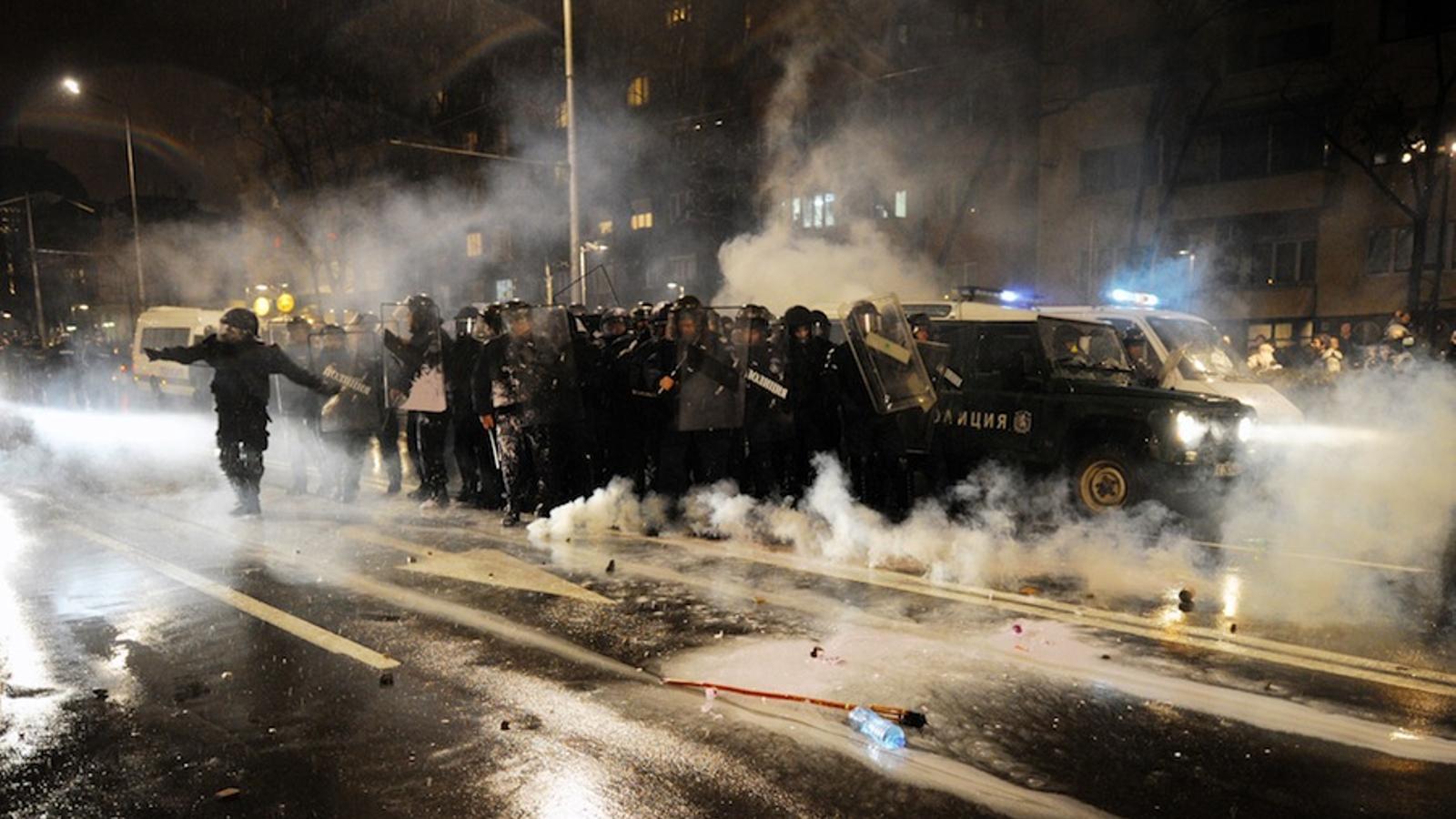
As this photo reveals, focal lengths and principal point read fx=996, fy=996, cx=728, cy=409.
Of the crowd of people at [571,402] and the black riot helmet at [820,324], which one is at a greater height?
the black riot helmet at [820,324]

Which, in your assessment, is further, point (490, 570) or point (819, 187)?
point (819, 187)

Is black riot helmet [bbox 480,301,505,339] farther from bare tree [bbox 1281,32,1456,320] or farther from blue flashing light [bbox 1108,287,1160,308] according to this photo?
bare tree [bbox 1281,32,1456,320]

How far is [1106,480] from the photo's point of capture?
8.68 m

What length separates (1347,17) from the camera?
945 inches

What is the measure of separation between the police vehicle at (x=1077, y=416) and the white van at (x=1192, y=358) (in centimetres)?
35

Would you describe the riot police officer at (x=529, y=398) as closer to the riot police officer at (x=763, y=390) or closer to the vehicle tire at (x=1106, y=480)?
the riot police officer at (x=763, y=390)

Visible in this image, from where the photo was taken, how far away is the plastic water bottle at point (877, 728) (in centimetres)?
392

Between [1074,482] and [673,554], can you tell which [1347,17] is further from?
[673,554]

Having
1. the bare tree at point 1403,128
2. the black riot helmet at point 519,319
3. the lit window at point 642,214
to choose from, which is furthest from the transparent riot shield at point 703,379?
the lit window at point 642,214

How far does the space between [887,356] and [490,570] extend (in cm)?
372

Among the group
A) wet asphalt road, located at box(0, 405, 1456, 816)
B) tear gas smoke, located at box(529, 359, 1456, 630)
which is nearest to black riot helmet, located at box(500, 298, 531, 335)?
tear gas smoke, located at box(529, 359, 1456, 630)

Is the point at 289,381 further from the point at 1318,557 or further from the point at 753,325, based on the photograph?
the point at 1318,557

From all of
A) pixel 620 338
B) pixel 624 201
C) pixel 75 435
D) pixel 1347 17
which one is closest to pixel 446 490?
pixel 620 338

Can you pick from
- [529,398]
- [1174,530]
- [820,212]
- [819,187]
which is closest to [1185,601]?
[1174,530]
